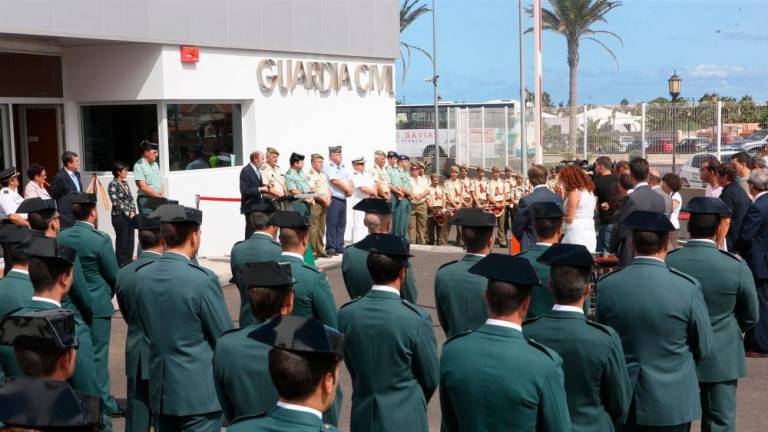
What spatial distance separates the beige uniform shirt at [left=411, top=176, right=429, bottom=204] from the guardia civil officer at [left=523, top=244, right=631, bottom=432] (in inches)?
567

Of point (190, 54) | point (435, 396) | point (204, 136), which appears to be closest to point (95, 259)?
point (435, 396)

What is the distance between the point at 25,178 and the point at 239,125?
155 inches

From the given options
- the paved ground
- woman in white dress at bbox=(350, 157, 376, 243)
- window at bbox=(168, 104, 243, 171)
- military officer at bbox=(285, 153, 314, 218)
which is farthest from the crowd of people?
woman in white dress at bbox=(350, 157, 376, 243)

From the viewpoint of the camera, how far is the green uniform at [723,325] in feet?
20.5

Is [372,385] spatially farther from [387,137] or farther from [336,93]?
[387,137]

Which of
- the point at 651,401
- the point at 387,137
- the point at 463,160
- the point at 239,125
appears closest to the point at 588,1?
the point at 463,160

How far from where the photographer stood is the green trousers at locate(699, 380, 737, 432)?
6273mm

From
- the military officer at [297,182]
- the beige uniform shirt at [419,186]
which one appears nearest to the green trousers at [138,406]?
the military officer at [297,182]

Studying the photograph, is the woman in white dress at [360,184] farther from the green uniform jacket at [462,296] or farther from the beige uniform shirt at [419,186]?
the green uniform jacket at [462,296]

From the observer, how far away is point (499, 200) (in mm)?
19906

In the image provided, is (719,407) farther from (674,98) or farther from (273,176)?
(674,98)

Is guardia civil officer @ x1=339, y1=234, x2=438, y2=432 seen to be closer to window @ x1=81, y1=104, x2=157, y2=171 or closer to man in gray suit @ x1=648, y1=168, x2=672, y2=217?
man in gray suit @ x1=648, y1=168, x2=672, y2=217

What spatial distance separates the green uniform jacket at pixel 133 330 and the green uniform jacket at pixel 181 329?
0.76ft

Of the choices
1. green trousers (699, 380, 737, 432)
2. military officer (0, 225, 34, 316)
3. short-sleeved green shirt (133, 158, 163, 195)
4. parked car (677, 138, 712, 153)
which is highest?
parked car (677, 138, 712, 153)
